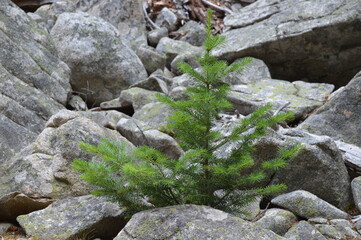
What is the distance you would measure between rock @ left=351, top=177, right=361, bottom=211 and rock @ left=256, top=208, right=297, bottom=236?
1344mm

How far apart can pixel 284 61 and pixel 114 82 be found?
509 centimetres

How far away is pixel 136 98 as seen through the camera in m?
12.1

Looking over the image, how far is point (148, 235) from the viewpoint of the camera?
16.1ft

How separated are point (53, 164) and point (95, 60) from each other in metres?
6.59

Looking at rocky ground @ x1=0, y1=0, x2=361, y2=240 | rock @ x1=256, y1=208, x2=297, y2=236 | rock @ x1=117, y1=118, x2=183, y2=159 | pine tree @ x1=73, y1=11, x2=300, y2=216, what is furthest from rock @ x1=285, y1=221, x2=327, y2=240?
rock @ x1=117, y1=118, x2=183, y2=159

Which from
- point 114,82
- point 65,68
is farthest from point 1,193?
point 114,82

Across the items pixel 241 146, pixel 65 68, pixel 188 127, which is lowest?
pixel 65 68

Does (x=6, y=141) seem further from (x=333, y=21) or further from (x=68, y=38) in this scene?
(x=333, y=21)

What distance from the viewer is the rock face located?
9.02 meters

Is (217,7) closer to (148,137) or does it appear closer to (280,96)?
(280,96)

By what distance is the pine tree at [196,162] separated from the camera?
5.14 m

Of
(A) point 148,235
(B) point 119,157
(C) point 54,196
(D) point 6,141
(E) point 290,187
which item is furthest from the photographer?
(D) point 6,141

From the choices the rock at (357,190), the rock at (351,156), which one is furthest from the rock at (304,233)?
the rock at (351,156)

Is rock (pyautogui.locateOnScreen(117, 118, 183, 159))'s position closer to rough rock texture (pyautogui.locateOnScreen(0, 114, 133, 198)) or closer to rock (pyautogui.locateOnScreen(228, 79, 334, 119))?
rough rock texture (pyautogui.locateOnScreen(0, 114, 133, 198))
